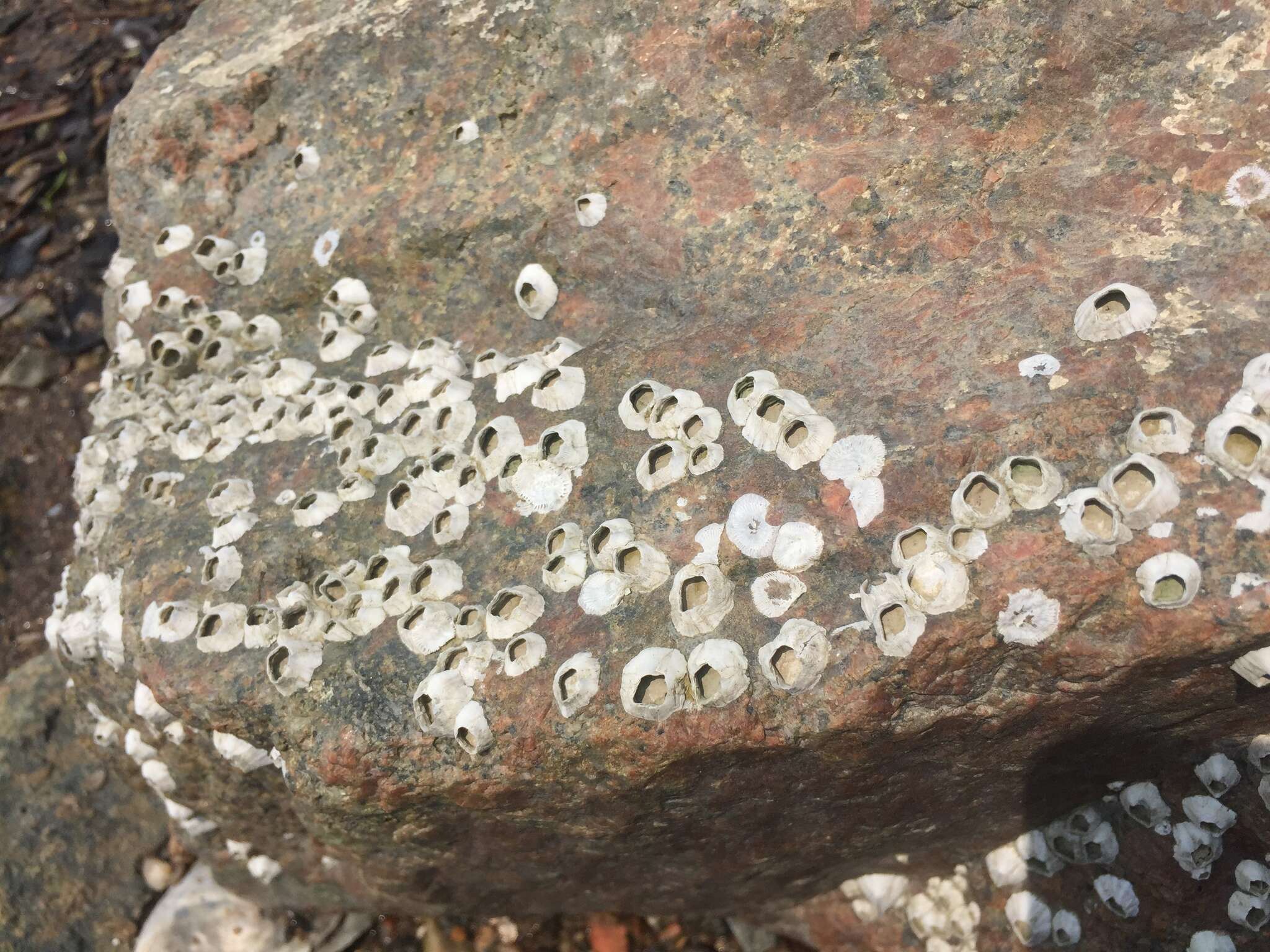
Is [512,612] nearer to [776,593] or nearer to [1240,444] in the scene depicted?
[776,593]

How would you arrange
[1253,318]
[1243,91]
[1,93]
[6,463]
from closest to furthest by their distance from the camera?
[1253,318] → [1243,91] → [6,463] → [1,93]

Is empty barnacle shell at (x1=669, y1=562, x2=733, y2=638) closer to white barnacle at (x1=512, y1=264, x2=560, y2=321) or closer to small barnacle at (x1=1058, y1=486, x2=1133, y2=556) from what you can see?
small barnacle at (x1=1058, y1=486, x2=1133, y2=556)

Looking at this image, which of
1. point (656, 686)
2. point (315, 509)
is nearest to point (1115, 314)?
point (656, 686)

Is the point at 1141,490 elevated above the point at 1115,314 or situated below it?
below

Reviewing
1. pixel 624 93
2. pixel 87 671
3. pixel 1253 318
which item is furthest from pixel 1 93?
pixel 1253 318

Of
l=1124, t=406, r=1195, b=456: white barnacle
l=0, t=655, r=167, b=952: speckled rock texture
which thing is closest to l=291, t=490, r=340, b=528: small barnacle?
l=0, t=655, r=167, b=952: speckled rock texture

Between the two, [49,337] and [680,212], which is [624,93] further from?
[49,337]
